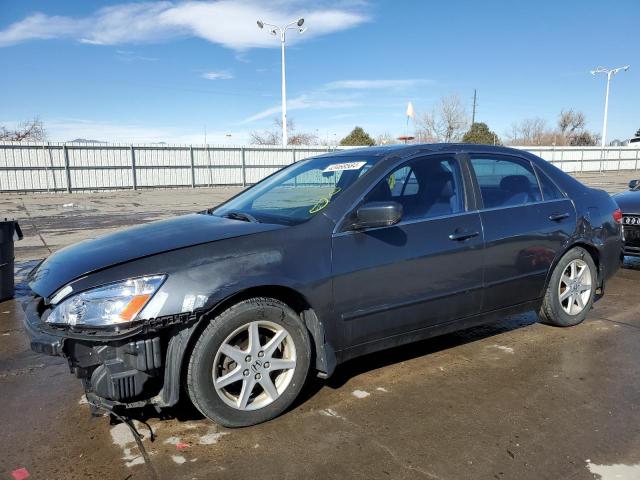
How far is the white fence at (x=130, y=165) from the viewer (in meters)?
23.0

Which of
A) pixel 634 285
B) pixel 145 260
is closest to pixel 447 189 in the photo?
pixel 145 260

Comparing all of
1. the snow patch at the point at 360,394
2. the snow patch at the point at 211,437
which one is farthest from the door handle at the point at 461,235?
the snow patch at the point at 211,437

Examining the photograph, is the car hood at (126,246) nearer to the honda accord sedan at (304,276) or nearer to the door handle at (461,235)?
the honda accord sedan at (304,276)

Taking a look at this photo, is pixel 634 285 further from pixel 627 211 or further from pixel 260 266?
pixel 260 266

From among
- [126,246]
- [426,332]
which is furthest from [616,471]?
[126,246]

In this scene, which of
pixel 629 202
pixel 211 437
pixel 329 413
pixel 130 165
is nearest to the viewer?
pixel 211 437

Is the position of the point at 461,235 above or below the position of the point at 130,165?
below

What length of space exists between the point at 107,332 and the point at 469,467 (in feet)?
6.39

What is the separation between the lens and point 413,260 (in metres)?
3.46

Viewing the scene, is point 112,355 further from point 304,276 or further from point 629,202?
point 629,202

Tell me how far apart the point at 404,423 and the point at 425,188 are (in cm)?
170

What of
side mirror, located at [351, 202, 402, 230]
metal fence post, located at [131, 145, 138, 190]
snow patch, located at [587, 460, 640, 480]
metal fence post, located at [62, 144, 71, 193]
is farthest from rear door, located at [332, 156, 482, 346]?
metal fence post, located at [131, 145, 138, 190]

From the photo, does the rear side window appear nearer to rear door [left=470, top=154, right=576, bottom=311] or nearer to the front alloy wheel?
rear door [left=470, top=154, right=576, bottom=311]

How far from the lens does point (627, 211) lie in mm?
6520
